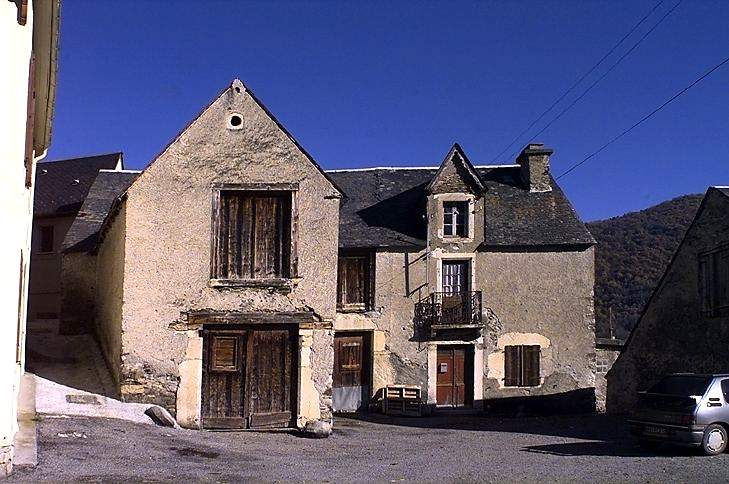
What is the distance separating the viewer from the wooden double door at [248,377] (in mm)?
17391

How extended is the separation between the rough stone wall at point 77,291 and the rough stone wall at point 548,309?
485 inches

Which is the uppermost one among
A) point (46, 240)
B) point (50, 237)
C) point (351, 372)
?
point (50, 237)

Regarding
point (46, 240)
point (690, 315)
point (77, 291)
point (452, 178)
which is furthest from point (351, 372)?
point (46, 240)

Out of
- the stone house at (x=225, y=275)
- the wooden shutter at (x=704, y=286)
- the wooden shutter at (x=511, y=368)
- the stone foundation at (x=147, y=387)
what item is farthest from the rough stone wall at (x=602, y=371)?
the stone foundation at (x=147, y=387)

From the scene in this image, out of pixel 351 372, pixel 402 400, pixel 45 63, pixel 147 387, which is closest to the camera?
pixel 45 63

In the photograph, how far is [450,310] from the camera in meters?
26.9

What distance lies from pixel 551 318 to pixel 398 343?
205 inches

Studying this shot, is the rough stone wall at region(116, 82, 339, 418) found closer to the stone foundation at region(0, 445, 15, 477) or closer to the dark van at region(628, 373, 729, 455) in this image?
the dark van at region(628, 373, 729, 455)

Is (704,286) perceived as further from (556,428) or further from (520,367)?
(520,367)

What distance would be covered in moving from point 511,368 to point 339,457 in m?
13.6

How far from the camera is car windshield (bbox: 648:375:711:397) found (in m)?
15.6

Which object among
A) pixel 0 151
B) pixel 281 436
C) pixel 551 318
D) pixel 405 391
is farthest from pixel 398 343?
pixel 0 151

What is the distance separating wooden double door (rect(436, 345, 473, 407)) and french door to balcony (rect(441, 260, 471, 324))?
42.2 inches

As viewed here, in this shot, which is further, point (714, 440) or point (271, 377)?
point (271, 377)
